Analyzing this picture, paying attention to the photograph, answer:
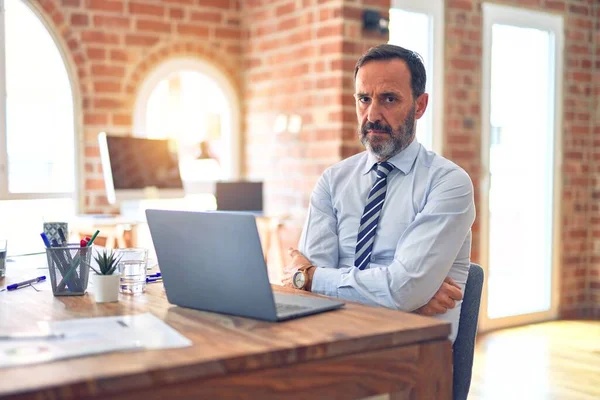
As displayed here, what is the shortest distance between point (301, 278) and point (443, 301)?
41cm

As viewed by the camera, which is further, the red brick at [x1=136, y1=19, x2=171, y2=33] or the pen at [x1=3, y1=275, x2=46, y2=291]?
the red brick at [x1=136, y1=19, x2=171, y2=33]

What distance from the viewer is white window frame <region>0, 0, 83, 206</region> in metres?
4.27

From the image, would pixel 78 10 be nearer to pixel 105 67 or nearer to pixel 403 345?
pixel 105 67

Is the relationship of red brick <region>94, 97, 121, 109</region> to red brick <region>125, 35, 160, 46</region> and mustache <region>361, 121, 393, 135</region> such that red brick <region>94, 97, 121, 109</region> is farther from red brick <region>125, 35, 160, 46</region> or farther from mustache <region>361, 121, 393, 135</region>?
mustache <region>361, 121, 393, 135</region>

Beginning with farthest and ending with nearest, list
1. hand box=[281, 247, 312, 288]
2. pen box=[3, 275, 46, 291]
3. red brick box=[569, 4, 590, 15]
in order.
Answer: red brick box=[569, 4, 590, 15] < hand box=[281, 247, 312, 288] < pen box=[3, 275, 46, 291]

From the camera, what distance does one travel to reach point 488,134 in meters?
5.08

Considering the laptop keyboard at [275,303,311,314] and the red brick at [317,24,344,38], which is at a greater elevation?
the red brick at [317,24,344,38]

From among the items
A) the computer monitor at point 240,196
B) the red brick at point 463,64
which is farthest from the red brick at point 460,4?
the computer monitor at point 240,196

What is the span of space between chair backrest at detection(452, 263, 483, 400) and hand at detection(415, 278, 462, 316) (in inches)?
3.7

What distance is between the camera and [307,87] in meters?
4.38

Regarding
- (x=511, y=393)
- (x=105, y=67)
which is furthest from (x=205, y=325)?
(x=105, y=67)

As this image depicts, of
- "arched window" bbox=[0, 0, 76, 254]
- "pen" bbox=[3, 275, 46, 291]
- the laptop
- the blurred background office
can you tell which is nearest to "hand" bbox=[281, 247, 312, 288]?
the laptop

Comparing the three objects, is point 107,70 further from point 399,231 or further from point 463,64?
point 399,231

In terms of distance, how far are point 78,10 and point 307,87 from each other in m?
1.52
